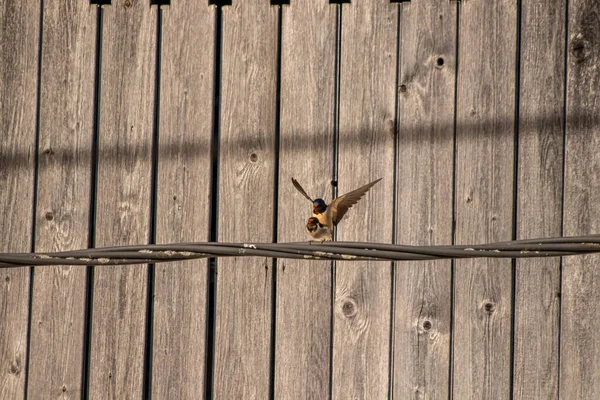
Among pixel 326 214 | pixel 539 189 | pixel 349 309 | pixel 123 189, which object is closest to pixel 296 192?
pixel 326 214

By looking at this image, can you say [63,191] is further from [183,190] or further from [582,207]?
[582,207]

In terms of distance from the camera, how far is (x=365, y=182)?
2.60 m

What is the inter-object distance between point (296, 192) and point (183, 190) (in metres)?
0.38

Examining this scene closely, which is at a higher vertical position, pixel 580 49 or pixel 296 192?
pixel 580 49

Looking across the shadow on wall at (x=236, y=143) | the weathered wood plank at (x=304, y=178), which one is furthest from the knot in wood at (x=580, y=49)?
the weathered wood plank at (x=304, y=178)

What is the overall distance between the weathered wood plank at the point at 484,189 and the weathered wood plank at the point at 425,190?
0.04 meters

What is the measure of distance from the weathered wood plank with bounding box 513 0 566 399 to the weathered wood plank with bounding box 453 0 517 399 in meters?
0.04

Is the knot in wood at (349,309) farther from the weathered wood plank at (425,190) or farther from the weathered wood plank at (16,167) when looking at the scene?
the weathered wood plank at (16,167)

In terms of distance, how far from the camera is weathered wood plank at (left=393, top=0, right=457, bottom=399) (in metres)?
2.57

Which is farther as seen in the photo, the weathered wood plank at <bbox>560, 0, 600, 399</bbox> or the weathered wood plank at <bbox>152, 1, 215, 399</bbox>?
the weathered wood plank at <bbox>152, 1, 215, 399</bbox>

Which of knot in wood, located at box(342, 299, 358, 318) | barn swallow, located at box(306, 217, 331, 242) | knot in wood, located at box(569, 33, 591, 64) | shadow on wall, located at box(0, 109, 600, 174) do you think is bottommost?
knot in wood, located at box(342, 299, 358, 318)

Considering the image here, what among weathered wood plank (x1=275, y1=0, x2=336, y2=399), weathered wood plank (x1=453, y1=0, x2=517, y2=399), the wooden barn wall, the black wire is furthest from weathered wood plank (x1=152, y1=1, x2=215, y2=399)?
the black wire

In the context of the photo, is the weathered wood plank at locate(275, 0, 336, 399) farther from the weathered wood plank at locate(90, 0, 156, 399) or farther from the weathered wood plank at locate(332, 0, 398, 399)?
the weathered wood plank at locate(90, 0, 156, 399)

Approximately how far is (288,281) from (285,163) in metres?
0.38
